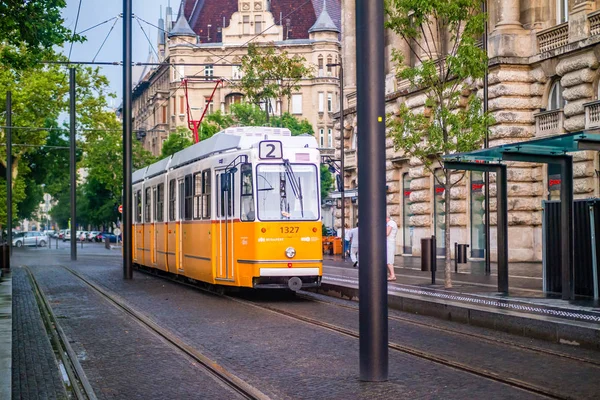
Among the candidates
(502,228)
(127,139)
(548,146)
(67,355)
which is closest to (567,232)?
(548,146)

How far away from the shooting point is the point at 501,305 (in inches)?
666

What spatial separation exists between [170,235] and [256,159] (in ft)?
25.5

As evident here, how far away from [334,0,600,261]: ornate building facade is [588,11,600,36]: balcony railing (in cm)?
3

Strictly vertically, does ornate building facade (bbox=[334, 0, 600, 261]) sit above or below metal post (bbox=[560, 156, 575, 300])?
above

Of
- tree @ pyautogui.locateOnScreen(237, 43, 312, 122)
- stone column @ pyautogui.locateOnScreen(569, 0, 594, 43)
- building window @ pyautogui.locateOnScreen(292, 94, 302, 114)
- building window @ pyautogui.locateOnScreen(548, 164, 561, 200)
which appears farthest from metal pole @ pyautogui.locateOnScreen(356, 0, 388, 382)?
building window @ pyautogui.locateOnScreen(292, 94, 302, 114)

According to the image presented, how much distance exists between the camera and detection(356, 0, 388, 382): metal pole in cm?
982

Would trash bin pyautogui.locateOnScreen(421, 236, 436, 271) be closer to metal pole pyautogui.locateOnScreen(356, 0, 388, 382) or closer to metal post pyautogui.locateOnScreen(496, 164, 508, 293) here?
metal post pyautogui.locateOnScreen(496, 164, 508, 293)

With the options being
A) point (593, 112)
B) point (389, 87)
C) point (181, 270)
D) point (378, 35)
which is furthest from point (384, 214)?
point (389, 87)

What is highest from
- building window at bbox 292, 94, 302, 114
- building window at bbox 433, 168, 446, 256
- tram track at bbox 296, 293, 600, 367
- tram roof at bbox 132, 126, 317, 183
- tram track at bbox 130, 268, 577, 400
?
building window at bbox 292, 94, 302, 114

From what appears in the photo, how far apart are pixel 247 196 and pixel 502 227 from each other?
16.4 ft

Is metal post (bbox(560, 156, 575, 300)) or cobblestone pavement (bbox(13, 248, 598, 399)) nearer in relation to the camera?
cobblestone pavement (bbox(13, 248, 598, 399))

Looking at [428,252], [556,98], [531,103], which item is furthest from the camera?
[531,103]

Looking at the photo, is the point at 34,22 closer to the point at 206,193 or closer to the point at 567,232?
the point at 206,193

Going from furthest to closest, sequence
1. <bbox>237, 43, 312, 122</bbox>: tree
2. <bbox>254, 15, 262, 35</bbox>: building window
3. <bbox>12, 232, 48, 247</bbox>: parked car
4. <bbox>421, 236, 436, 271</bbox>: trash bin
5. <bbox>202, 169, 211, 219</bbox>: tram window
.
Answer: <bbox>254, 15, 262, 35</bbox>: building window, <bbox>12, 232, 48, 247</bbox>: parked car, <bbox>237, 43, 312, 122</bbox>: tree, <bbox>421, 236, 436, 271</bbox>: trash bin, <bbox>202, 169, 211, 219</bbox>: tram window
